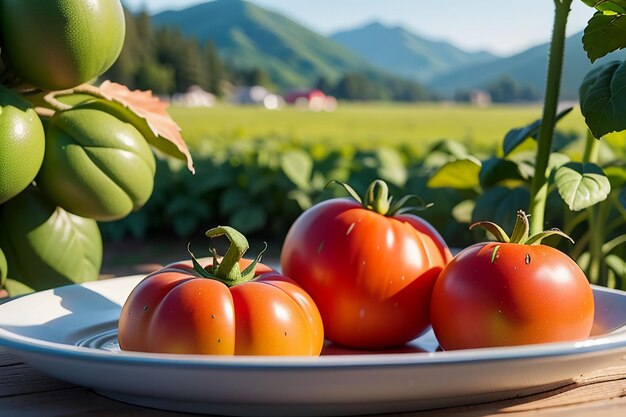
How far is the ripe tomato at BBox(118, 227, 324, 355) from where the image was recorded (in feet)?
2.49

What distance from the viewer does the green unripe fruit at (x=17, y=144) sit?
969 millimetres

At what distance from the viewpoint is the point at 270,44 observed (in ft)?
353

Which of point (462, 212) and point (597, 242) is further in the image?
point (462, 212)

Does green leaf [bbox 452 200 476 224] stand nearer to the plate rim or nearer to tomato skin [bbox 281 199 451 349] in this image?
tomato skin [bbox 281 199 451 349]

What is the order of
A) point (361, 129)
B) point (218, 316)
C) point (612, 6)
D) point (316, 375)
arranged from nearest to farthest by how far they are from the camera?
point (316, 375) → point (218, 316) → point (612, 6) → point (361, 129)

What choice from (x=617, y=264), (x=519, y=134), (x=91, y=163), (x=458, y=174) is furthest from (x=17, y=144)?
(x=617, y=264)

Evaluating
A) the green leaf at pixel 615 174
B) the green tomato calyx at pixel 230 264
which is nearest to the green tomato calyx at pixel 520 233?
the green tomato calyx at pixel 230 264

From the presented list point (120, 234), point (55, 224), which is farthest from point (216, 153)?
point (55, 224)

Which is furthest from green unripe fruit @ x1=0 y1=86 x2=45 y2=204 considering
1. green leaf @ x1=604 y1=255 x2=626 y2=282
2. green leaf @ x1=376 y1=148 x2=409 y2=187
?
green leaf @ x1=376 y1=148 x2=409 y2=187

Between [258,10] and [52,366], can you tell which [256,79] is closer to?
[258,10]

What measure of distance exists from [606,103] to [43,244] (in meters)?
0.76

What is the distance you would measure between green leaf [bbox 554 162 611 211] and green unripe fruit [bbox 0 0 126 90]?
67 cm

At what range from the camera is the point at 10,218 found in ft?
3.57

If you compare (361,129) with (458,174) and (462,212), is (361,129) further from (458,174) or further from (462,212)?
(458,174)
